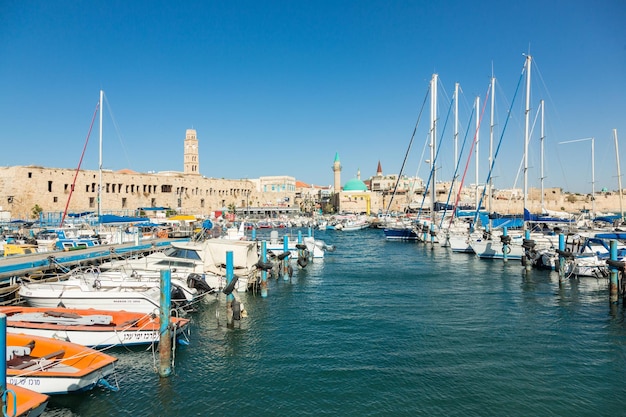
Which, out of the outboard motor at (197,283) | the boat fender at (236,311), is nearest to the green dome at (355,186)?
the outboard motor at (197,283)

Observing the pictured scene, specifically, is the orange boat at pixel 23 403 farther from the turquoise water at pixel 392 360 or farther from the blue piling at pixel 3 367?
the turquoise water at pixel 392 360

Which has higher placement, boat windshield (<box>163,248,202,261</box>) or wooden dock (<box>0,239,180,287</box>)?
boat windshield (<box>163,248,202,261</box>)

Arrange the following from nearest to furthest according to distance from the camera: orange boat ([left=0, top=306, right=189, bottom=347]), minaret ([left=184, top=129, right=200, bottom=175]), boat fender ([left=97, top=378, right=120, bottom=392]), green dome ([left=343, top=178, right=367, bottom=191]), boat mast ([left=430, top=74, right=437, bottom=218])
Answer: boat fender ([left=97, top=378, right=120, bottom=392])
orange boat ([left=0, top=306, right=189, bottom=347])
boat mast ([left=430, top=74, right=437, bottom=218])
minaret ([left=184, top=129, right=200, bottom=175])
green dome ([left=343, top=178, right=367, bottom=191])

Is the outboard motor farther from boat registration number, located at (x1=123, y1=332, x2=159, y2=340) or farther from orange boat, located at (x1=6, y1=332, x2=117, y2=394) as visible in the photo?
orange boat, located at (x1=6, y1=332, x2=117, y2=394)

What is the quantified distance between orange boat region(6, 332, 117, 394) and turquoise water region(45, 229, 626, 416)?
1.93ft

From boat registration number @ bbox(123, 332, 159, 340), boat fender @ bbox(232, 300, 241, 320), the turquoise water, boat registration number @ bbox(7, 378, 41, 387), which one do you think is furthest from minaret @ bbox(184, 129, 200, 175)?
boat registration number @ bbox(7, 378, 41, 387)

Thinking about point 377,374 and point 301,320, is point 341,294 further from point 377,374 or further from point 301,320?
point 377,374

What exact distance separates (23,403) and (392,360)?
9462 mm

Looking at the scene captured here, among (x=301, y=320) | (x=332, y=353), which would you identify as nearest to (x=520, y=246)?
(x=301, y=320)

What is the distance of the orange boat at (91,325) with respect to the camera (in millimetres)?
12570

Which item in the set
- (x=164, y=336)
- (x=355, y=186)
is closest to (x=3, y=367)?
(x=164, y=336)

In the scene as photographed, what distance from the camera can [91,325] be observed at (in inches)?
521

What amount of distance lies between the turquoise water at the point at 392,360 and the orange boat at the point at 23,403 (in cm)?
201

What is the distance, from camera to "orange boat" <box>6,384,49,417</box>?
24.5 feet
